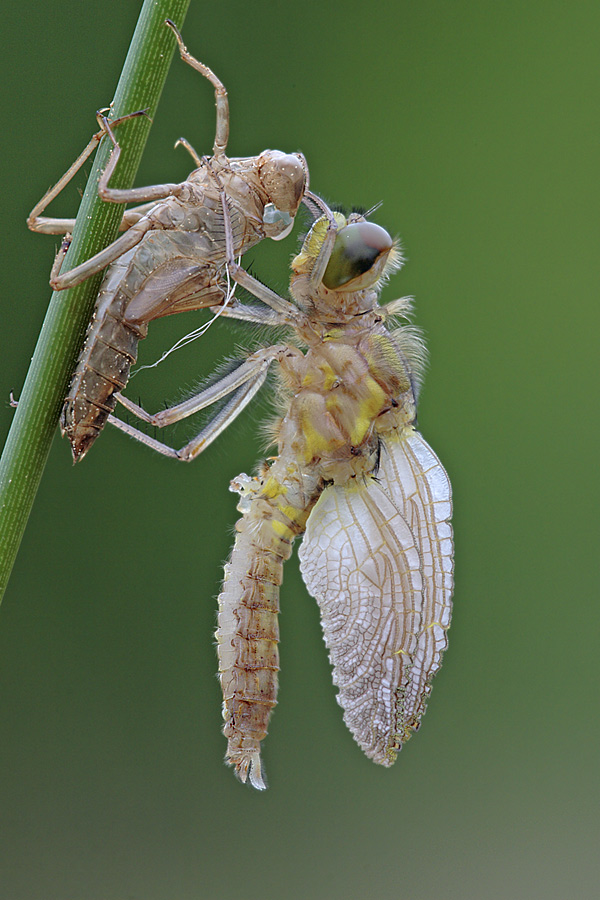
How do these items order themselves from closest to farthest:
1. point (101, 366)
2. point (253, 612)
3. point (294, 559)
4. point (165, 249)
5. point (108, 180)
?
point (108, 180)
point (101, 366)
point (165, 249)
point (253, 612)
point (294, 559)

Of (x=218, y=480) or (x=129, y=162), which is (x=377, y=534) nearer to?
(x=129, y=162)

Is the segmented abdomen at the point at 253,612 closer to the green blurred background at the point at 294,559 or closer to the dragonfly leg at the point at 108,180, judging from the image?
the dragonfly leg at the point at 108,180

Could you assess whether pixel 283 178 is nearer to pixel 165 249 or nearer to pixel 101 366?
pixel 165 249

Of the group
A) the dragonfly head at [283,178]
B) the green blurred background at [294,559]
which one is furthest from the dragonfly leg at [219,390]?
the green blurred background at [294,559]

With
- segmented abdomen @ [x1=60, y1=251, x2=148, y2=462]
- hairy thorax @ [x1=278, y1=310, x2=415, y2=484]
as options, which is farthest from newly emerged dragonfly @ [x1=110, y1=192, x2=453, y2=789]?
segmented abdomen @ [x1=60, y1=251, x2=148, y2=462]

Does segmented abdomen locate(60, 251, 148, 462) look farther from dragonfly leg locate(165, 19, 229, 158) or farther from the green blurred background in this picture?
the green blurred background

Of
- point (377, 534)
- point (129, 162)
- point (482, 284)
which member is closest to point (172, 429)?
point (377, 534)

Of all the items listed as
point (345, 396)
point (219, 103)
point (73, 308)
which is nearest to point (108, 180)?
point (73, 308)
